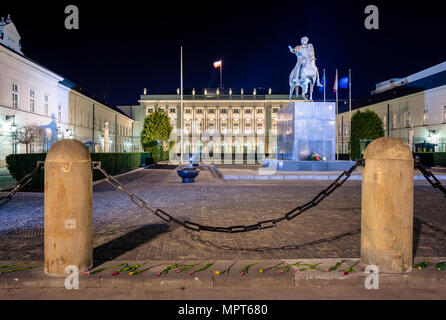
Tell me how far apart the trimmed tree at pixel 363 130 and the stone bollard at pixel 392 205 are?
38.7 metres

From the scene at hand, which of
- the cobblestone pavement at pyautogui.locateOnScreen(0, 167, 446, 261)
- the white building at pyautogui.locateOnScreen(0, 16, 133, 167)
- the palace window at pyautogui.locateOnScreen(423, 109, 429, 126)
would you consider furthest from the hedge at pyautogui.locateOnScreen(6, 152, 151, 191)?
the palace window at pyautogui.locateOnScreen(423, 109, 429, 126)

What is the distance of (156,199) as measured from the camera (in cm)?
1101

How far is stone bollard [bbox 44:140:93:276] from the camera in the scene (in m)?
3.89

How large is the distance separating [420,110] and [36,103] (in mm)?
47185

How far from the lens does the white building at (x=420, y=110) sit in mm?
44250

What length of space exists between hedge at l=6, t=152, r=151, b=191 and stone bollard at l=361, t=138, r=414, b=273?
42.7 feet

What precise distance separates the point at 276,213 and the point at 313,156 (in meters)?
13.3

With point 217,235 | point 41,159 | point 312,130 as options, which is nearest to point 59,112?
point 41,159

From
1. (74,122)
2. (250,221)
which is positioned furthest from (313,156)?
(74,122)

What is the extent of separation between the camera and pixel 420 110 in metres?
48.7

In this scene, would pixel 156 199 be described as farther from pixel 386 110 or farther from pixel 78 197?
pixel 386 110

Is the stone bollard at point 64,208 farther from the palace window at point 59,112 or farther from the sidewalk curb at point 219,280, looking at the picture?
the palace window at point 59,112

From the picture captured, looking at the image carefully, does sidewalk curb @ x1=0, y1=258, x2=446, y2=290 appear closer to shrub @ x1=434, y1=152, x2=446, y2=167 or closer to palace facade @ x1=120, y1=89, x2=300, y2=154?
shrub @ x1=434, y1=152, x2=446, y2=167

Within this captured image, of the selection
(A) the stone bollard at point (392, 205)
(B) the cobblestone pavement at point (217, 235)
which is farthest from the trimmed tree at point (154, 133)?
(A) the stone bollard at point (392, 205)
